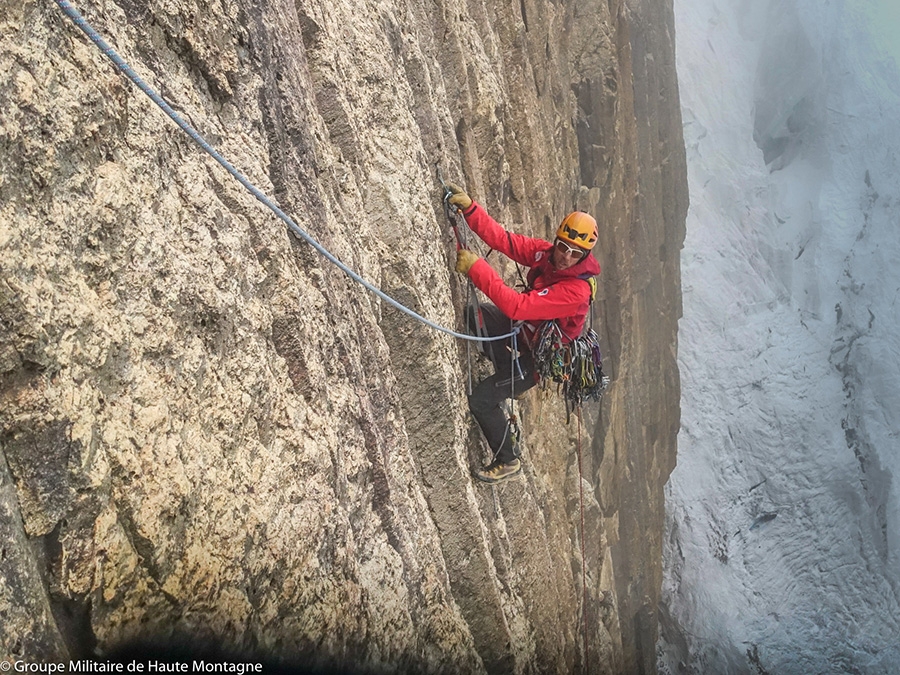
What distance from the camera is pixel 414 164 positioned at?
4.84m

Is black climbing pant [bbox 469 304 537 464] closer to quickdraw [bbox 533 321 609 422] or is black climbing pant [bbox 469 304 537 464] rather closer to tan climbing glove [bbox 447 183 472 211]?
quickdraw [bbox 533 321 609 422]

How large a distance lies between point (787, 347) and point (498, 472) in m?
14.8


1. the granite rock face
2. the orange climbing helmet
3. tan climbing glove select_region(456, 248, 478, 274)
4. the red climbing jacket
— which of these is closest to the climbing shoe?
the granite rock face

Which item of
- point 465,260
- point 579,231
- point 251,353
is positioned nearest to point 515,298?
point 465,260

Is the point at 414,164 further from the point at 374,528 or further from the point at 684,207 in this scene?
the point at 684,207

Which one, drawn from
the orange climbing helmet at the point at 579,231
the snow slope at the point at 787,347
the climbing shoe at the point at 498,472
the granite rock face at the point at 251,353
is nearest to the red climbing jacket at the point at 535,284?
the orange climbing helmet at the point at 579,231

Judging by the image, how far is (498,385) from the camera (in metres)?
5.56

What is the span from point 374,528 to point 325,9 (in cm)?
287

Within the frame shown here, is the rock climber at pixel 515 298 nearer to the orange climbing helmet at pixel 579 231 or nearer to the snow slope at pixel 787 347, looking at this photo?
the orange climbing helmet at pixel 579 231

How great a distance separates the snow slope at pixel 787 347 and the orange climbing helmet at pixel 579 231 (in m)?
12.5

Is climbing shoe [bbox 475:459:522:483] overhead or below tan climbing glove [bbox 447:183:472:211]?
below

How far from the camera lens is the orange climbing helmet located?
5062 millimetres

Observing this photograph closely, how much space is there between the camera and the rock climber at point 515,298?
5.00 metres

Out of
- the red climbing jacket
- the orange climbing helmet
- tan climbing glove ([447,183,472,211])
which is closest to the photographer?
the red climbing jacket
